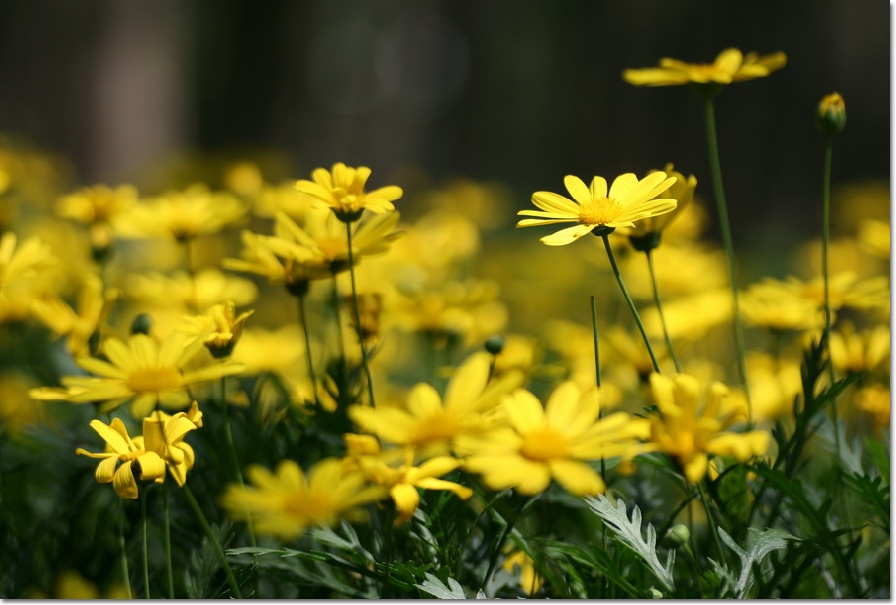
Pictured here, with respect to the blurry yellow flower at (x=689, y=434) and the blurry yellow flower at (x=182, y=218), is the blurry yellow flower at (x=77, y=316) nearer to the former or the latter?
the blurry yellow flower at (x=182, y=218)

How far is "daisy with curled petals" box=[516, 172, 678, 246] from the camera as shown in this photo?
60 cm

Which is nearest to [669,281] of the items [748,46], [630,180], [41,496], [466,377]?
[630,180]

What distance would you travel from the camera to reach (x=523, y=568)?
2.40ft

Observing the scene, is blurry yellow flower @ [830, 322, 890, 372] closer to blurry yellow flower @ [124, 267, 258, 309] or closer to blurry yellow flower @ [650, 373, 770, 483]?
blurry yellow flower @ [650, 373, 770, 483]

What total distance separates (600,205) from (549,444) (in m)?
0.20

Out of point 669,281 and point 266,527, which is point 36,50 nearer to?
point 669,281

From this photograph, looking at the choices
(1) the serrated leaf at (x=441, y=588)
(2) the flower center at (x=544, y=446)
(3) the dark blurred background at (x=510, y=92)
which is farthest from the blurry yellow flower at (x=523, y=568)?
(3) the dark blurred background at (x=510, y=92)

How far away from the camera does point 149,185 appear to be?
2709 millimetres

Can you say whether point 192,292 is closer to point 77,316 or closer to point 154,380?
point 77,316

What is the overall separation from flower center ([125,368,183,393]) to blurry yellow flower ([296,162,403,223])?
15 cm

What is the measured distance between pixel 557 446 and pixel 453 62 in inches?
380

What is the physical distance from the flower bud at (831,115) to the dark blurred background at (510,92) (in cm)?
21

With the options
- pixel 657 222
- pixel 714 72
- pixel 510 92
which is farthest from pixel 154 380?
pixel 510 92

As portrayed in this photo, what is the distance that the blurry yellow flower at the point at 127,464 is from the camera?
0.56 metres
